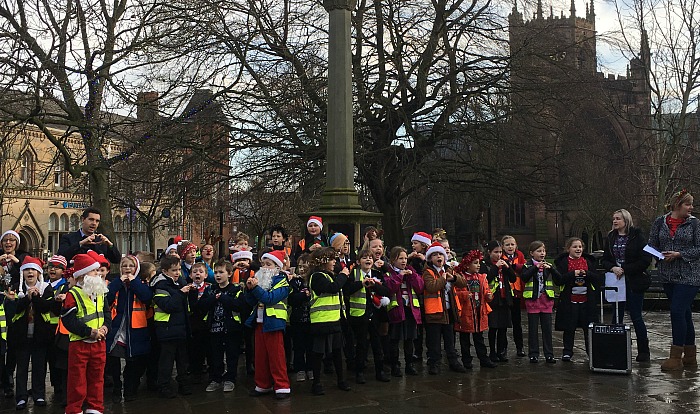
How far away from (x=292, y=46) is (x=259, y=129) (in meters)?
2.22

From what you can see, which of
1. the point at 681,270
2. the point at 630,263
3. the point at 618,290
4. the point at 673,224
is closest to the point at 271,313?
the point at 618,290

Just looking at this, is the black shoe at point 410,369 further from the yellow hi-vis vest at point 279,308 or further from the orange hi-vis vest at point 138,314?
the orange hi-vis vest at point 138,314

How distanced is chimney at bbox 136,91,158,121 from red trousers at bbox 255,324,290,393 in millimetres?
8968

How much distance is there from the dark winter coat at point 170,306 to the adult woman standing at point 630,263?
5070mm

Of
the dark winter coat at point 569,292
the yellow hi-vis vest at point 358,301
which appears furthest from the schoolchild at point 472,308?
the yellow hi-vis vest at point 358,301

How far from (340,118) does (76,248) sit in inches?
199

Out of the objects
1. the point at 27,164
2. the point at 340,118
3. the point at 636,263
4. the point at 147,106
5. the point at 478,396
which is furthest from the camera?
the point at 27,164

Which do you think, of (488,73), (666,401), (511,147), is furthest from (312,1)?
(666,401)

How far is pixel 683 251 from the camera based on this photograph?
7.56 meters

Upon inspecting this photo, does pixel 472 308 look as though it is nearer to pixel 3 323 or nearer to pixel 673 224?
pixel 673 224

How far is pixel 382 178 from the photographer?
1658cm

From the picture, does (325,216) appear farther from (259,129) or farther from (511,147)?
(511,147)

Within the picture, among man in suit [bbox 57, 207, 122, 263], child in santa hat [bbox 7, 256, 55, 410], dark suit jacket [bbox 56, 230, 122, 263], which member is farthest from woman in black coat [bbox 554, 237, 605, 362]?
child in santa hat [bbox 7, 256, 55, 410]

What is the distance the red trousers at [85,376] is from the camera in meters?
5.86
